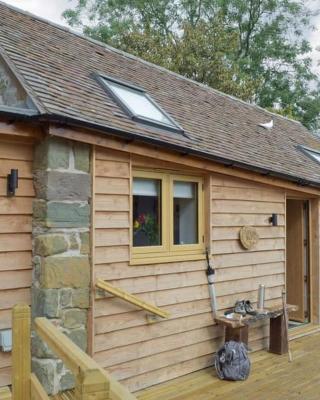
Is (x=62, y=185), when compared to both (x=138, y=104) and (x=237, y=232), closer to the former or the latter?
(x=138, y=104)

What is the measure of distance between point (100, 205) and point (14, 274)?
98 centimetres

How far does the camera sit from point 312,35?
23.0 m

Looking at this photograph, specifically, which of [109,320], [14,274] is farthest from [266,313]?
[14,274]

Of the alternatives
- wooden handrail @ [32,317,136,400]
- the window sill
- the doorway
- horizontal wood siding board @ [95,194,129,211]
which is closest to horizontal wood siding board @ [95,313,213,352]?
the window sill

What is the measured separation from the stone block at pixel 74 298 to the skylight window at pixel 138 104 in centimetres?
191

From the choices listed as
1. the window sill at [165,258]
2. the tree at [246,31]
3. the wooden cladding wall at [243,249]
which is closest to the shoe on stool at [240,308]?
the wooden cladding wall at [243,249]

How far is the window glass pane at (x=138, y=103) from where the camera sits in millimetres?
5297

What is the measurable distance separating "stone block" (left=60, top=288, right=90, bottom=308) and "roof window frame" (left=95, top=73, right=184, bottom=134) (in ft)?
6.22

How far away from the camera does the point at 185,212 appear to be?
214 inches

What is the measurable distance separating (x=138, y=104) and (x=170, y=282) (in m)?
2.14

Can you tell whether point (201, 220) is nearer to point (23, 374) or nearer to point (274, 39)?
point (23, 374)

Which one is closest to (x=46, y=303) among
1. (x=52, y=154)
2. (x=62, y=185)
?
(x=62, y=185)

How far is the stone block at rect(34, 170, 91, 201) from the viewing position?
3910 millimetres

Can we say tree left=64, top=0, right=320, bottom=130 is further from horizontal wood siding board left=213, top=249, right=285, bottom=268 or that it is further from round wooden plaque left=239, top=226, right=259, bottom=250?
round wooden plaque left=239, top=226, right=259, bottom=250
